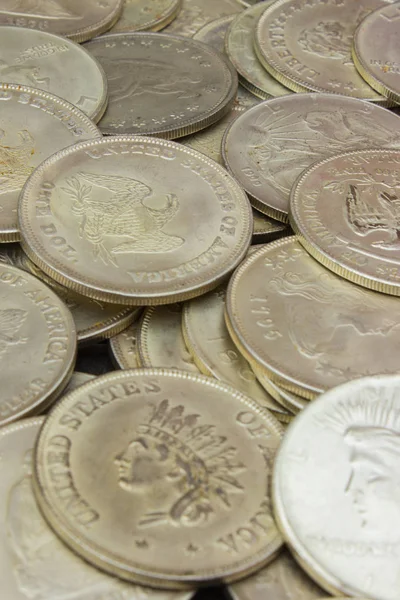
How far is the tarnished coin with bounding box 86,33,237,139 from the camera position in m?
3.26

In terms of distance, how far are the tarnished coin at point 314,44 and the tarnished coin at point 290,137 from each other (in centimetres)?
16

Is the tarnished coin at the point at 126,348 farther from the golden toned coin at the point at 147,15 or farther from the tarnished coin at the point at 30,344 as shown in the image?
the golden toned coin at the point at 147,15

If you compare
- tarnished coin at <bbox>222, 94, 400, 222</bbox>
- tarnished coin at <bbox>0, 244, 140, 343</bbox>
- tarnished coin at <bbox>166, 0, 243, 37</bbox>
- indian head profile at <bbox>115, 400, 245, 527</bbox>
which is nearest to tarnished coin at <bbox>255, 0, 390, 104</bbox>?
tarnished coin at <bbox>222, 94, 400, 222</bbox>

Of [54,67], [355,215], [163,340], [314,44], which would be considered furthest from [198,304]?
[314,44]

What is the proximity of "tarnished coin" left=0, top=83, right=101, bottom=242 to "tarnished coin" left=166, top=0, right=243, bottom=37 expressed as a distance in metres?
1.11

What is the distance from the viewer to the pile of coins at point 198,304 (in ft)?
6.55

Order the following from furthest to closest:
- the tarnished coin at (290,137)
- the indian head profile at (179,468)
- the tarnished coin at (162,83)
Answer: the tarnished coin at (162,83), the tarnished coin at (290,137), the indian head profile at (179,468)

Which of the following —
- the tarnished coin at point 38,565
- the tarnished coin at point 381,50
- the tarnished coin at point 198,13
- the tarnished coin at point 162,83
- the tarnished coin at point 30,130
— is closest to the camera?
the tarnished coin at point 38,565

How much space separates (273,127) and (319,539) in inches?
74.1

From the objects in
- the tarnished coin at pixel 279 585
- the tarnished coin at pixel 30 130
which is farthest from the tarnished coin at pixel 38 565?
the tarnished coin at pixel 30 130

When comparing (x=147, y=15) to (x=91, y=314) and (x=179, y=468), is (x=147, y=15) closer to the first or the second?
(x=91, y=314)

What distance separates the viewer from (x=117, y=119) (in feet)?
10.8

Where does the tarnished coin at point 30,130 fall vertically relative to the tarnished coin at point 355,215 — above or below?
above

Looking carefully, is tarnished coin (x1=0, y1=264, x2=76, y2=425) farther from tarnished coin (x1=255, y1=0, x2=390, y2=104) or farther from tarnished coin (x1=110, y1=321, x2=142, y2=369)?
tarnished coin (x1=255, y1=0, x2=390, y2=104)
